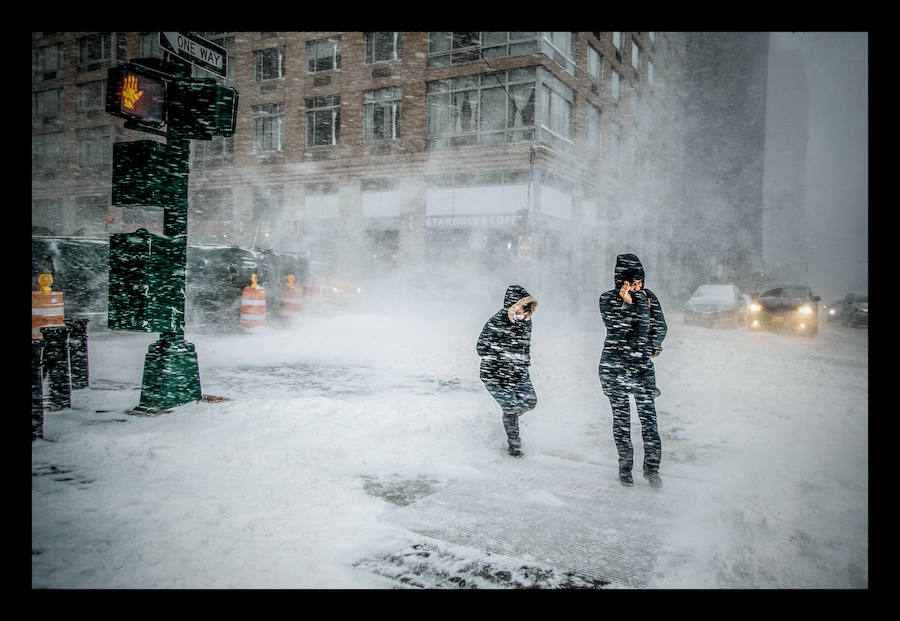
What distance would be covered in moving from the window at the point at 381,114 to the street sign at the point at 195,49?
1994 cm

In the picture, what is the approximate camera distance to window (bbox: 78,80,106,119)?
33.3 meters

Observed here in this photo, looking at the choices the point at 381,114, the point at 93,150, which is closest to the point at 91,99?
the point at 93,150

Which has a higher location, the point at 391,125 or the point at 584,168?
the point at 391,125

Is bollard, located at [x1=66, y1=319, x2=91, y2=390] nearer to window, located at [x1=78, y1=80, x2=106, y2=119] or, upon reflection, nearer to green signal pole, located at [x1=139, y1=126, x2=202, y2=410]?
green signal pole, located at [x1=139, y1=126, x2=202, y2=410]

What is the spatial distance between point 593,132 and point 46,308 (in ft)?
81.3

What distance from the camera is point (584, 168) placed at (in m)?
26.4

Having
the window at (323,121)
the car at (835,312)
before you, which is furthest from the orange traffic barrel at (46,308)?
the car at (835,312)

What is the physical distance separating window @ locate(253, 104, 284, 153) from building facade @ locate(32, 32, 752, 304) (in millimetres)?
76

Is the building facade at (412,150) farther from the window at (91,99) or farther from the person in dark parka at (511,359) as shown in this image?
the person in dark parka at (511,359)

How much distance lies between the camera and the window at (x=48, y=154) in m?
35.0
